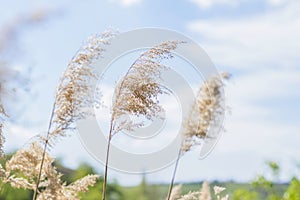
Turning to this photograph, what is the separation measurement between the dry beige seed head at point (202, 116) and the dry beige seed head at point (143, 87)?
0.47m

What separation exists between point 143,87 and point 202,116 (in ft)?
2.02

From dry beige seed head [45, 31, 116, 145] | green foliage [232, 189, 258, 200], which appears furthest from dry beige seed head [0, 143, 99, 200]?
green foliage [232, 189, 258, 200]

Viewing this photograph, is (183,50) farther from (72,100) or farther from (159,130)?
(72,100)

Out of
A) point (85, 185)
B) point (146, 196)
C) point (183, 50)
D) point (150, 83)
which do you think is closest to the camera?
point (150, 83)

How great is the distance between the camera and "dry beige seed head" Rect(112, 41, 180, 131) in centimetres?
265

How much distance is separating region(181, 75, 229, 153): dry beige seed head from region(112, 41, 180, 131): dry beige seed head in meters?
0.47

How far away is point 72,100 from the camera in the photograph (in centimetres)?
271

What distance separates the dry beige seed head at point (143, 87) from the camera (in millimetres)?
2652

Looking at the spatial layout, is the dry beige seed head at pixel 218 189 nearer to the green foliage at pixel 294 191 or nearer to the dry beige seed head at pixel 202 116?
the dry beige seed head at pixel 202 116

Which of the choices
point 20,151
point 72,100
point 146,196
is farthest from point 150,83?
point 146,196

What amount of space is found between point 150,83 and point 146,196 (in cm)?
3464

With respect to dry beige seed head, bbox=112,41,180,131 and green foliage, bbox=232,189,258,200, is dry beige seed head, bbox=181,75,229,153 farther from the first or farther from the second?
green foliage, bbox=232,189,258,200

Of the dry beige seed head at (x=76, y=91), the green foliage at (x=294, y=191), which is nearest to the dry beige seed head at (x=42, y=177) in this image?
the dry beige seed head at (x=76, y=91)

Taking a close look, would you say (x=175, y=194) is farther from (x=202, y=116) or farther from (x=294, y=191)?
(x=294, y=191)
